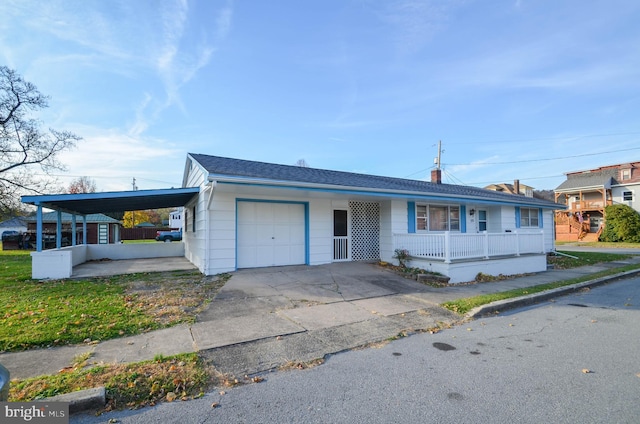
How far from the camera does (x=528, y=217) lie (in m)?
17.7

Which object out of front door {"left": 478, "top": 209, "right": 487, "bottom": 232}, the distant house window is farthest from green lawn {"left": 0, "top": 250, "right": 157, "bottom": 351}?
the distant house window

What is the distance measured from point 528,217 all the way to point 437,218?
25.8ft

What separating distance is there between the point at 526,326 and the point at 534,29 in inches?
396

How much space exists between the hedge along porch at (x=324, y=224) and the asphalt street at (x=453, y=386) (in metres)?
5.29

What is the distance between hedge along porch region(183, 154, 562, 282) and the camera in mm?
9477

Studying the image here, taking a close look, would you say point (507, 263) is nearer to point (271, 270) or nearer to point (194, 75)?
point (271, 270)

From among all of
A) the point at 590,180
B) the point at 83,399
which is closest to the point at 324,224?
the point at 83,399

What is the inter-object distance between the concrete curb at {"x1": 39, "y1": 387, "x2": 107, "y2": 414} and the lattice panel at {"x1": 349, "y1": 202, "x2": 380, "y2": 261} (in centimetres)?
1018

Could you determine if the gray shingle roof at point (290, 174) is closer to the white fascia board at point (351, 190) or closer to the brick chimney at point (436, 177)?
the white fascia board at point (351, 190)

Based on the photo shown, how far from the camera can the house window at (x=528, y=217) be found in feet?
56.6

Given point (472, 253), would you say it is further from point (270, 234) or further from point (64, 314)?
point (64, 314)

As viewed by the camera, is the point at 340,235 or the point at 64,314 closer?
the point at 64,314

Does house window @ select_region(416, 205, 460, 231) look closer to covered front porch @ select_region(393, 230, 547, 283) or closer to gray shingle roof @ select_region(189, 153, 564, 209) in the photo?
gray shingle roof @ select_region(189, 153, 564, 209)

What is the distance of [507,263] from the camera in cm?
1154
